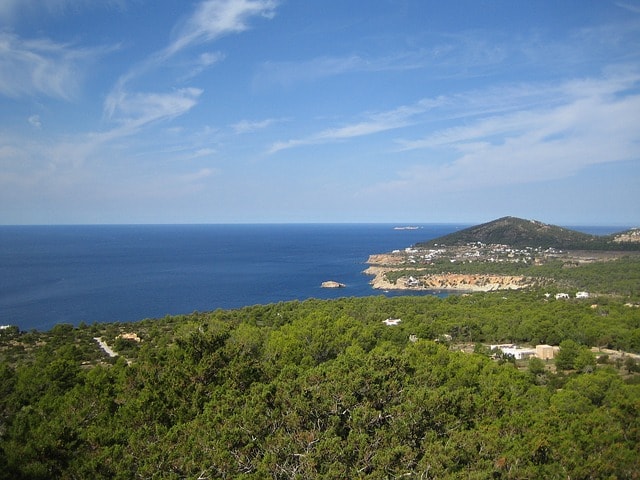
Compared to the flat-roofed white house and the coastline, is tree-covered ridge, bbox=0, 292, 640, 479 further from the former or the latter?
the coastline

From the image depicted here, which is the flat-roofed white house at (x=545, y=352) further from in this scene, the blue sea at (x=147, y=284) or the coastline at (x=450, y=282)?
the coastline at (x=450, y=282)

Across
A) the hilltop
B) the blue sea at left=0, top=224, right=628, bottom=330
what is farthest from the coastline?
the blue sea at left=0, top=224, right=628, bottom=330

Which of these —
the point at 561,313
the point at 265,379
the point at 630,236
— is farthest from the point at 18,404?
the point at 630,236

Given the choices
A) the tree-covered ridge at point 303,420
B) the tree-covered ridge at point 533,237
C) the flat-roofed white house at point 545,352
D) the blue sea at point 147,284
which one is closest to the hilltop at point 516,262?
the tree-covered ridge at point 533,237

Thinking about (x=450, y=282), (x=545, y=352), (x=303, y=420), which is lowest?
(x=450, y=282)

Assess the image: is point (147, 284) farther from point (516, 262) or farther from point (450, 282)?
point (516, 262)

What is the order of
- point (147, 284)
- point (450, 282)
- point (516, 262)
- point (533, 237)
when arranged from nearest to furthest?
point (147, 284), point (450, 282), point (516, 262), point (533, 237)

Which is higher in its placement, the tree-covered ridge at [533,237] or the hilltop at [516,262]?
the tree-covered ridge at [533,237]

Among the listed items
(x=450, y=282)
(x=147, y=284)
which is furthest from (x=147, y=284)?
(x=450, y=282)

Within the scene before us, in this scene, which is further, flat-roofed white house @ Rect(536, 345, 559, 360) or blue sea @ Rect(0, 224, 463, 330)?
blue sea @ Rect(0, 224, 463, 330)
